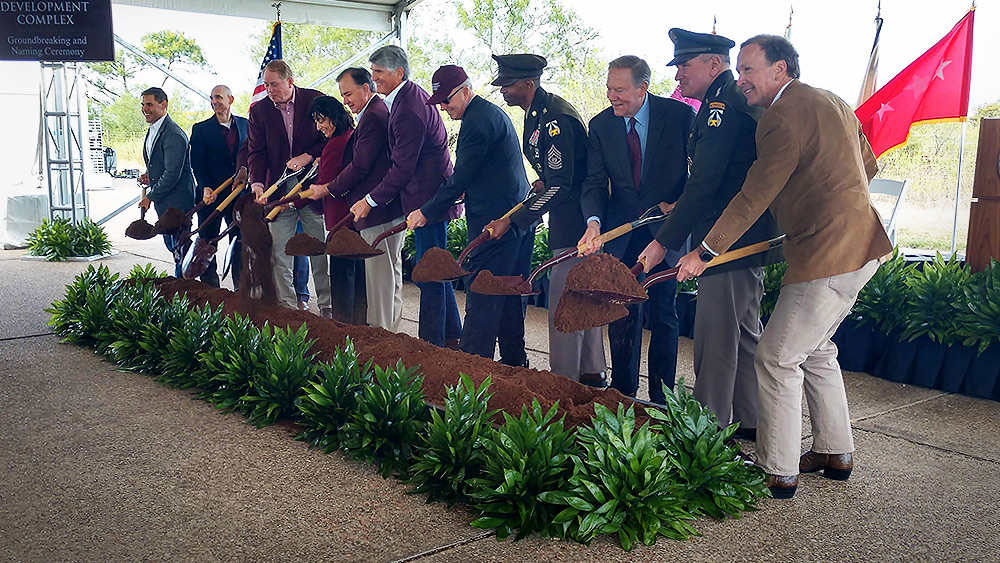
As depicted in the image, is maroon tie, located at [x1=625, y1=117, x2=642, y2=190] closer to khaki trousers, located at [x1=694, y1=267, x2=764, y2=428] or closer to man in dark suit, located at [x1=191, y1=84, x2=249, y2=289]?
khaki trousers, located at [x1=694, y1=267, x2=764, y2=428]

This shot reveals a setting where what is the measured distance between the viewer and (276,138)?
6.02 meters

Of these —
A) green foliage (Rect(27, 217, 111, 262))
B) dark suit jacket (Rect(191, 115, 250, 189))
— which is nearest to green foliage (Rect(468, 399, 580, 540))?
dark suit jacket (Rect(191, 115, 250, 189))

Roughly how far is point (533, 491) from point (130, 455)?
1.85 meters

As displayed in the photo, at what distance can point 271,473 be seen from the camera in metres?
3.37

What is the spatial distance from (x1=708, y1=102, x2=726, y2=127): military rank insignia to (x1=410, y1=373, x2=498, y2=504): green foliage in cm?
141

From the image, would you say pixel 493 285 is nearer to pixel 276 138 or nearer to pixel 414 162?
pixel 414 162

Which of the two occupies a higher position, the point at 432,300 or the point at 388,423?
the point at 432,300

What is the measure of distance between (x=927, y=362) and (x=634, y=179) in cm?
215

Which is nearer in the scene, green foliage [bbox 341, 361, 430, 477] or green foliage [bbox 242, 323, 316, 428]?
green foliage [bbox 341, 361, 430, 477]

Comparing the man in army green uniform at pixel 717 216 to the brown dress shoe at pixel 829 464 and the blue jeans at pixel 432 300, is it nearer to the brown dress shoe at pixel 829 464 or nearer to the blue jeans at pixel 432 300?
the brown dress shoe at pixel 829 464

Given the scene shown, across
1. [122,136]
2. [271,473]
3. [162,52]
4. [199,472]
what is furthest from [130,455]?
[122,136]

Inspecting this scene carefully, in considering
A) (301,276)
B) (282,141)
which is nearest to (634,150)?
(282,141)

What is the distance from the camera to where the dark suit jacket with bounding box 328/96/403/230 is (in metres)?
5.32

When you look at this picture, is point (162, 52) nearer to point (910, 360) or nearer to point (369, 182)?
point (369, 182)
